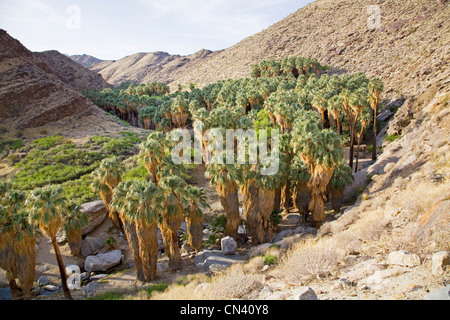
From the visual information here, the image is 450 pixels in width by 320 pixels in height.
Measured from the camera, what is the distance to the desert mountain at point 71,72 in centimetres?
11931

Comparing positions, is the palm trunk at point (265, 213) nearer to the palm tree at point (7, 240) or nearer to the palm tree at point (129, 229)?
the palm tree at point (129, 229)

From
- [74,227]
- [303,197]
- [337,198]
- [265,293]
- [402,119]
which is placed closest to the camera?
[265,293]

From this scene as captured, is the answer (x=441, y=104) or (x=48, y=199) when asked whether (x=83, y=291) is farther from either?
(x=441, y=104)

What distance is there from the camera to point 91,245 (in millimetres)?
26281

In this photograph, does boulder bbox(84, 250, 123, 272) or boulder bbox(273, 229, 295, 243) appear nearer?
boulder bbox(84, 250, 123, 272)

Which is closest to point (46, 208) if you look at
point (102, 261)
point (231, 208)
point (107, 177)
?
point (102, 261)

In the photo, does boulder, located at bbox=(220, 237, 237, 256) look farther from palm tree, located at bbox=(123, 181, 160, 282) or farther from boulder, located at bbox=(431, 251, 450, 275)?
boulder, located at bbox=(431, 251, 450, 275)

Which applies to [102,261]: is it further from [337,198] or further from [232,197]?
[337,198]

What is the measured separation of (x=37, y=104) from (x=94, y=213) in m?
46.9

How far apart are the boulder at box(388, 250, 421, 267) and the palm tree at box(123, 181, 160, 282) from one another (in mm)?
14184

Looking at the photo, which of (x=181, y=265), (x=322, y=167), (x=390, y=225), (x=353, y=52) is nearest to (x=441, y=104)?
(x=322, y=167)

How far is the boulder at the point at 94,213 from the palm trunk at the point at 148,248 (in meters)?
10.3

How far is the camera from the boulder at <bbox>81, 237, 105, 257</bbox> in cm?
2578

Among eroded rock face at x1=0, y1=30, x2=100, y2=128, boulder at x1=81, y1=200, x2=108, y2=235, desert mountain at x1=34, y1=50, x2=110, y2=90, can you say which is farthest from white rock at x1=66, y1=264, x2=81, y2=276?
desert mountain at x1=34, y1=50, x2=110, y2=90
